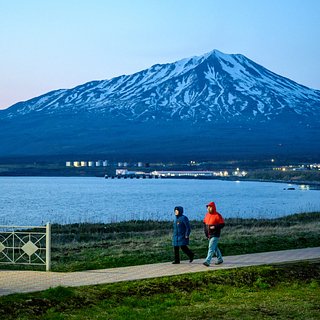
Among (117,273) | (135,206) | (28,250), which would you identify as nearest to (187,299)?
(117,273)

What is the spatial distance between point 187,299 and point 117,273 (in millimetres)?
3095

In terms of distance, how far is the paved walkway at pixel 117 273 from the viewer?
48.3 ft

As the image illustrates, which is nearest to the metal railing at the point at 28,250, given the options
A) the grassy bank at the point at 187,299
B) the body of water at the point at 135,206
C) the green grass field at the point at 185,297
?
the green grass field at the point at 185,297

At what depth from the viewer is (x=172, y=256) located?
65.2ft

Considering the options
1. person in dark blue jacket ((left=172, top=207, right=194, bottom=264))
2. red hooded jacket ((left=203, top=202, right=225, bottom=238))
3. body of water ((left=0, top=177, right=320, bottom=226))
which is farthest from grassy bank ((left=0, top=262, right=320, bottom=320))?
body of water ((left=0, top=177, right=320, bottom=226))

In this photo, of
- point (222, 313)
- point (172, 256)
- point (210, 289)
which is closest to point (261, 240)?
point (172, 256)

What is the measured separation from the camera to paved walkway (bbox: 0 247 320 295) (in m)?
14.7

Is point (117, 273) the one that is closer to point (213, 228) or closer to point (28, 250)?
point (28, 250)

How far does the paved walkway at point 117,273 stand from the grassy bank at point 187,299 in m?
0.76

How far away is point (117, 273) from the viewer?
16453 millimetres

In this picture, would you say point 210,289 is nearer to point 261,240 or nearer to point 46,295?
point 46,295

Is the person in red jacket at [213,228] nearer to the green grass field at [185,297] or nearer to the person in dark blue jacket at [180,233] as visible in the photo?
the person in dark blue jacket at [180,233]

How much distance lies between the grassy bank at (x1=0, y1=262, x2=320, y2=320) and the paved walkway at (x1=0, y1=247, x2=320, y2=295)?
0.76 m

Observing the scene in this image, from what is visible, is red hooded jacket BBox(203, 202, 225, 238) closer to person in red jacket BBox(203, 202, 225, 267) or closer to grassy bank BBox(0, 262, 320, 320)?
person in red jacket BBox(203, 202, 225, 267)
